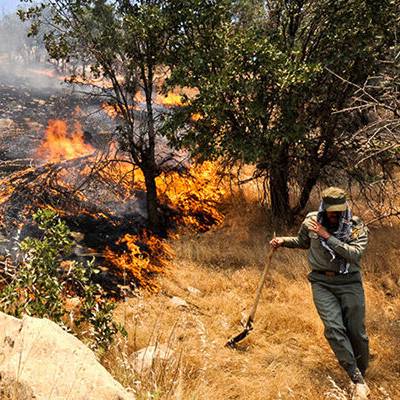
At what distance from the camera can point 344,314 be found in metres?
Result: 4.35

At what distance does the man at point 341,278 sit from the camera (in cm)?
413

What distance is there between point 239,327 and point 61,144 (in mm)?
8232

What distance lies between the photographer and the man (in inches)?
163

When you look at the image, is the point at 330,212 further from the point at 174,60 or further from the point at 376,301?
the point at 174,60

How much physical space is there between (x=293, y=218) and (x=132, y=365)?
277 inches

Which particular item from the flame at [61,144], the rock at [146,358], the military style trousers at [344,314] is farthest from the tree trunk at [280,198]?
the rock at [146,358]

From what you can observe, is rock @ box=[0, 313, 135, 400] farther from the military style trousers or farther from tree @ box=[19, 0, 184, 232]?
tree @ box=[19, 0, 184, 232]

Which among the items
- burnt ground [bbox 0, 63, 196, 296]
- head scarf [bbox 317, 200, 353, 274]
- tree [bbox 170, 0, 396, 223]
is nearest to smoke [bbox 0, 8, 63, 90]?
burnt ground [bbox 0, 63, 196, 296]

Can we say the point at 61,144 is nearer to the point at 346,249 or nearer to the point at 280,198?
the point at 280,198

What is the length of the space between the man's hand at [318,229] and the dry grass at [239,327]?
127 centimetres

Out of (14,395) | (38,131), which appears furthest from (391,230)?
(38,131)

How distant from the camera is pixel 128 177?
447 inches

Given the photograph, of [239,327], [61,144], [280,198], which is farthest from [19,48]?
[239,327]

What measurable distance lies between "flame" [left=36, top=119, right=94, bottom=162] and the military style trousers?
842 centimetres
